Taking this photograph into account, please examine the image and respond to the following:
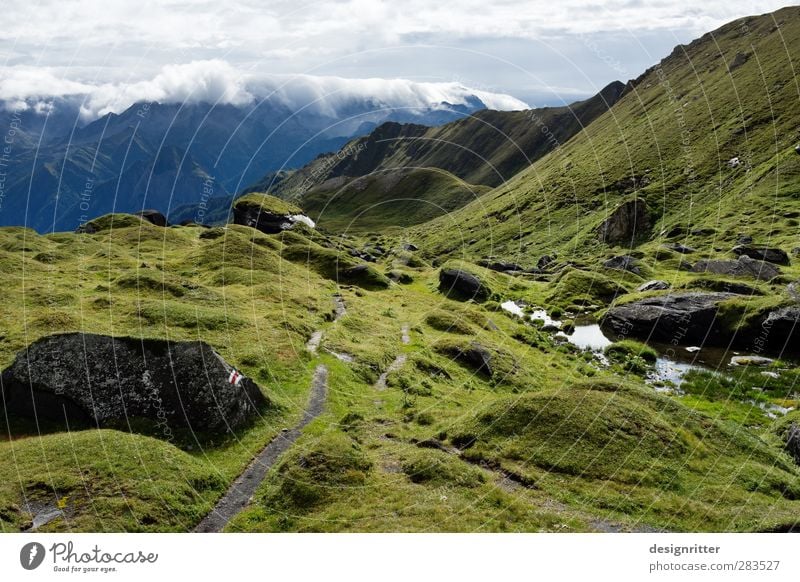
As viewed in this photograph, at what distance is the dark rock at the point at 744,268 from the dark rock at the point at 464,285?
41390 millimetres

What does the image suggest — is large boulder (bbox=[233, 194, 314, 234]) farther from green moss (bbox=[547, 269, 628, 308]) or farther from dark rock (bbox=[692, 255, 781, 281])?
dark rock (bbox=[692, 255, 781, 281])

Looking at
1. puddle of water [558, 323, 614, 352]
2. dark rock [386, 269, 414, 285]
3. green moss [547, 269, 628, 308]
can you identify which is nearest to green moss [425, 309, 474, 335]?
puddle of water [558, 323, 614, 352]

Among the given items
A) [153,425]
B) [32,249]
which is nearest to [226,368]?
[153,425]

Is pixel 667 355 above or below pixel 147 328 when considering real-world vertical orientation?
below

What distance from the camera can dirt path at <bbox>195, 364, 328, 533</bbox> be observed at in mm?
25297

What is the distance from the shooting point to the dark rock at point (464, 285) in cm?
10121

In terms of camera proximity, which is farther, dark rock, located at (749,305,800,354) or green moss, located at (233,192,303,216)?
green moss, located at (233,192,303,216)

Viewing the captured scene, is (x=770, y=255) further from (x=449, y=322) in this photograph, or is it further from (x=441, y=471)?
(x=441, y=471)

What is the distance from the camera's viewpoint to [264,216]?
16388 cm

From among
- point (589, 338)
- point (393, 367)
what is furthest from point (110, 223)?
point (589, 338)

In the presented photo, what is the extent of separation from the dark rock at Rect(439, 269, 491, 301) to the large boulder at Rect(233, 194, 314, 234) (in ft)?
229

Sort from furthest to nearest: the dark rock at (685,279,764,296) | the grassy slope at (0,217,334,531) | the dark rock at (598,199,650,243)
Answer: the dark rock at (598,199,650,243) < the dark rock at (685,279,764,296) < the grassy slope at (0,217,334,531)

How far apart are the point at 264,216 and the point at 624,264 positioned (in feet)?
344

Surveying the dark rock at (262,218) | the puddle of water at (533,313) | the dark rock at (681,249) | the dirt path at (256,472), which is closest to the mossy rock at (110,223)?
the dark rock at (262,218)
